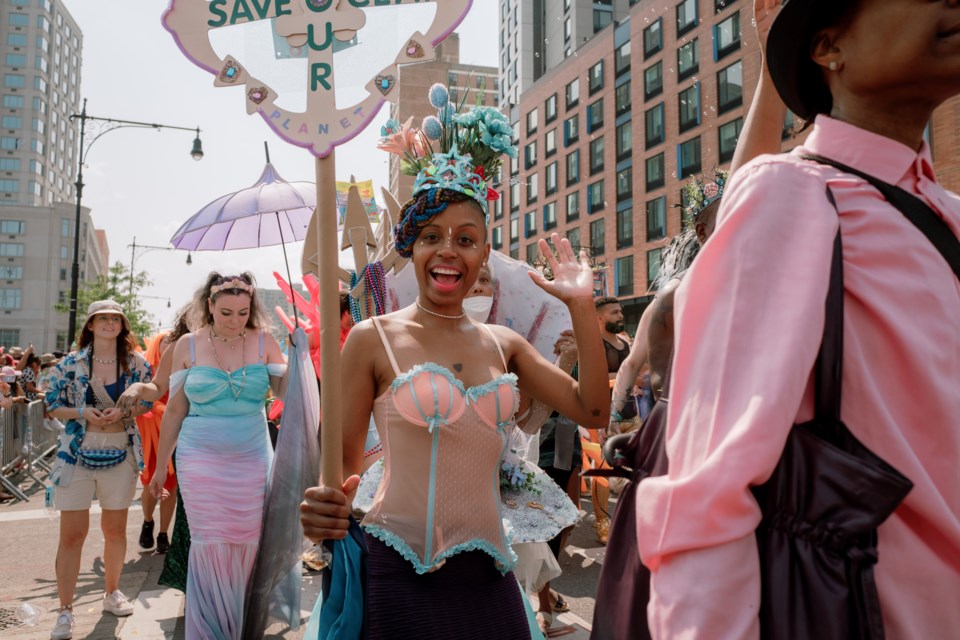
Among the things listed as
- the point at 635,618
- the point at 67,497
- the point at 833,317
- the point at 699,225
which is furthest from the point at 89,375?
the point at 833,317

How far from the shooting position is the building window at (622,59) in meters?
39.4

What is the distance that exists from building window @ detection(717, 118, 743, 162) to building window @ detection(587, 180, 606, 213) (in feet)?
32.9

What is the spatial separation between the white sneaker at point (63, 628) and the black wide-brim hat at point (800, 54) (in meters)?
4.87

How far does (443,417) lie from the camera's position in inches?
91.7

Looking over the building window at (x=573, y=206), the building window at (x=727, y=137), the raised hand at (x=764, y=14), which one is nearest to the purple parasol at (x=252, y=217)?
the raised hand at (x=764, y=14)

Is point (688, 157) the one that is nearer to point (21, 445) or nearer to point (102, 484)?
point (21, 445)

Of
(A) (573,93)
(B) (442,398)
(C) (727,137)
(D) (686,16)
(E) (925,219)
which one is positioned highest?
Result: (A) (573,93)

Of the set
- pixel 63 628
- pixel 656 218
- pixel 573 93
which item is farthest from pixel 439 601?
pixel 573 93

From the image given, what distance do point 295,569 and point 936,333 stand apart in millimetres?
3937

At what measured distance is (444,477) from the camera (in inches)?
90.9

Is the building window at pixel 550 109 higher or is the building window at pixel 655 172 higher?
the building window at pixel 550 109

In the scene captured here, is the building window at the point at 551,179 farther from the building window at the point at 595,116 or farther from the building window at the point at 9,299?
the building window at the point at 9,299

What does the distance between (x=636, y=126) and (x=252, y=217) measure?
3453 centimetres

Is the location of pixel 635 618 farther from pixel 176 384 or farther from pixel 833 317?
pixel 176 384
